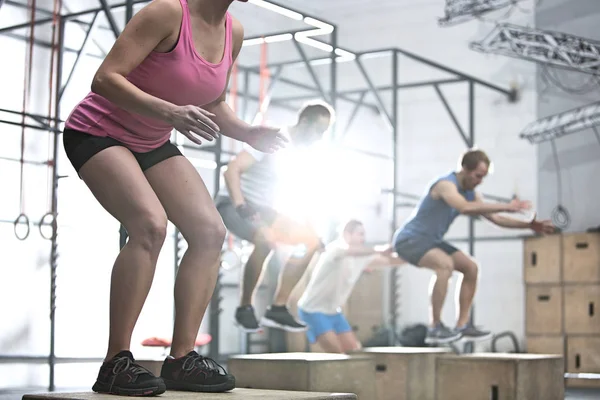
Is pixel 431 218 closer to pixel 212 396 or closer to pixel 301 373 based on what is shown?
pixel 301 373

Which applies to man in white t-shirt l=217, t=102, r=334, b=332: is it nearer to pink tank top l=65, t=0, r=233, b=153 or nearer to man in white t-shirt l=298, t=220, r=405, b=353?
man in white t-shirt l=298, t=220, r=405, b=353

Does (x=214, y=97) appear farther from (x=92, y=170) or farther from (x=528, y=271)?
(x=528, y=271)

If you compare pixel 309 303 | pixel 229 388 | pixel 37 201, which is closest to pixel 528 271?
pixel 309 303

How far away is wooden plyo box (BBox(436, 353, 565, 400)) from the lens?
5.14 metres

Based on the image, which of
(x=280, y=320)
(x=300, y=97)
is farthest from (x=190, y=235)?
(x=300, y=97)

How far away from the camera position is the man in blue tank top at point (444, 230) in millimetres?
5734

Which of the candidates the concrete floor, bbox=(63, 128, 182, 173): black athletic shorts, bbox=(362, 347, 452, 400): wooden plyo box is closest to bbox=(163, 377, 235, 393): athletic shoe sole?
bbox=(63, 128, 182, 173): black athletic shorts

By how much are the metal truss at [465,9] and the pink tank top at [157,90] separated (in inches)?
354

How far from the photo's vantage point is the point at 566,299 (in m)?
8.38

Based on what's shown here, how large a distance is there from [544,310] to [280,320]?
3.83 m

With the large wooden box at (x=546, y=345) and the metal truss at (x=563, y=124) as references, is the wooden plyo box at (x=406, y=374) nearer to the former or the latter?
the large wooden box at (x=546, y=345)

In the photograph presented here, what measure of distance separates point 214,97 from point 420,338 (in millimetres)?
8030

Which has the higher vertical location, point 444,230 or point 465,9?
point 465,9

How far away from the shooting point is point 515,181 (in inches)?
419
